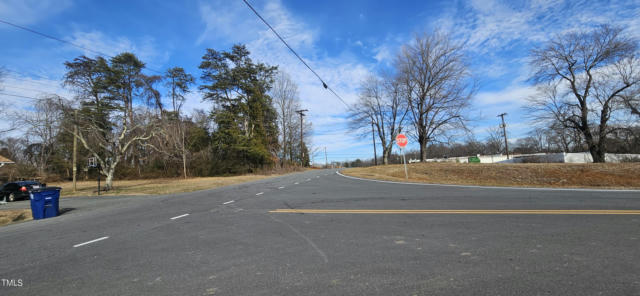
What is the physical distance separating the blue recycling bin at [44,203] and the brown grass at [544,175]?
1707cm

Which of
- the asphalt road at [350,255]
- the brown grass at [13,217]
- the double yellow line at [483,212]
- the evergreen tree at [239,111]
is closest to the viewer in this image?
the asphalt road at [350,255]

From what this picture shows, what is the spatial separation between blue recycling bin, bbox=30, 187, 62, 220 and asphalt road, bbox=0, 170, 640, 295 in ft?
12.0

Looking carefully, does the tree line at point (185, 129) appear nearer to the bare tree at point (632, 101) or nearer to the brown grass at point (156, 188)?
the brown grass at point (156, 188)

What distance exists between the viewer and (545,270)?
9.78 ft

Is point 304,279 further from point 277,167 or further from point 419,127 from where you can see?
point 277,167

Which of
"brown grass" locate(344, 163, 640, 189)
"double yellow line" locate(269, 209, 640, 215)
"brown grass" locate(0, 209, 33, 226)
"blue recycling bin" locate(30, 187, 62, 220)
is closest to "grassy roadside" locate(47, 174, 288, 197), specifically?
"brown grass" locate(0, 209, 33, 226)

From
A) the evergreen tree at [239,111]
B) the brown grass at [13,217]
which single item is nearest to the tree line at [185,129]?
the evergreen tree at [239,111]

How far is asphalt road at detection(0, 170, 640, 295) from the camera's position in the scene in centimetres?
283

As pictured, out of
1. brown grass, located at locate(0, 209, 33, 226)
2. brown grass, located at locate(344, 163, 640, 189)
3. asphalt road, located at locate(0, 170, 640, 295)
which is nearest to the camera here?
asphalt road, located at locate(0, 170, 640, 295)

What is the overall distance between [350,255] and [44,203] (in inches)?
468

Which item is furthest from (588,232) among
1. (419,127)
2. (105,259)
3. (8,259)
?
(419,127)

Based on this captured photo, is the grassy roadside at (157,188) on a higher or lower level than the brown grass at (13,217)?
higher

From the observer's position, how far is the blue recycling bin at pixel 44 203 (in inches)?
375

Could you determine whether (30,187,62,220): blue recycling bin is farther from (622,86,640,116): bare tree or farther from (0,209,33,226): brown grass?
(622,86,640,116): bare tree
